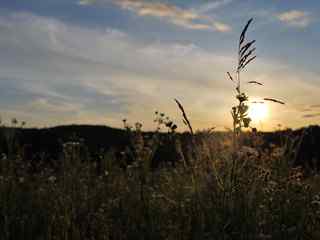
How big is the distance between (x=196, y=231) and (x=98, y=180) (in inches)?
118

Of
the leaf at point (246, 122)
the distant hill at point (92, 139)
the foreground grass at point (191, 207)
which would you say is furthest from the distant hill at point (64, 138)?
the leaf at point (246, 122)

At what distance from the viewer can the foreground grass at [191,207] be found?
3713 mm

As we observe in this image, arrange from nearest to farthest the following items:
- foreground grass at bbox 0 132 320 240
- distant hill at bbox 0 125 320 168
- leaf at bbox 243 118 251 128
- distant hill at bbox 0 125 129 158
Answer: leaf at bbox 243 118 251 128, foreground grass at bbox 0 132 320 240, distant hill at bbox 0 125 320 168, distant hill at bbox 0 125 129 158

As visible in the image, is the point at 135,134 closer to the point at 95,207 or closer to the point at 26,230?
the point at 95,207

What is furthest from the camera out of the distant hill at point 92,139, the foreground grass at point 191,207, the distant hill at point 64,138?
the distant hill at point 64,138

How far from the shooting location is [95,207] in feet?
17.7

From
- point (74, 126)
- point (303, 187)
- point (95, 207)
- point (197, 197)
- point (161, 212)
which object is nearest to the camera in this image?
point (197, 197)

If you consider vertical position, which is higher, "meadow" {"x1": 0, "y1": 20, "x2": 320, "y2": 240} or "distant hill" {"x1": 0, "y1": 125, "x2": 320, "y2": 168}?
"distant hill" {"x1": 0, "y1": 125, "x2": 320, "y2": 168}

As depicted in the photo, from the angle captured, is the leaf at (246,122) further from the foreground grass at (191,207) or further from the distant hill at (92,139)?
the distant hill at (92,139)

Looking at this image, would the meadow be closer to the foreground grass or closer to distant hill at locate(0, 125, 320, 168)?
the foreground grass

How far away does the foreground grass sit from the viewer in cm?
371

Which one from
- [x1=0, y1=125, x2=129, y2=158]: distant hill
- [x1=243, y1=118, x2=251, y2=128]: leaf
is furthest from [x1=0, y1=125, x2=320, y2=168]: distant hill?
[x1=243, y1=118, x2=251, y2=128]: leaf

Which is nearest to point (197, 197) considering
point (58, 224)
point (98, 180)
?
point (58, 224)

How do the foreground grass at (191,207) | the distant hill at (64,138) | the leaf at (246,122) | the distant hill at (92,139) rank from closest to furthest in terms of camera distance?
the leaf at (246,122), the foreground grass at (191,207), the distant hill at (92,139), the distant hill at (64,138)
